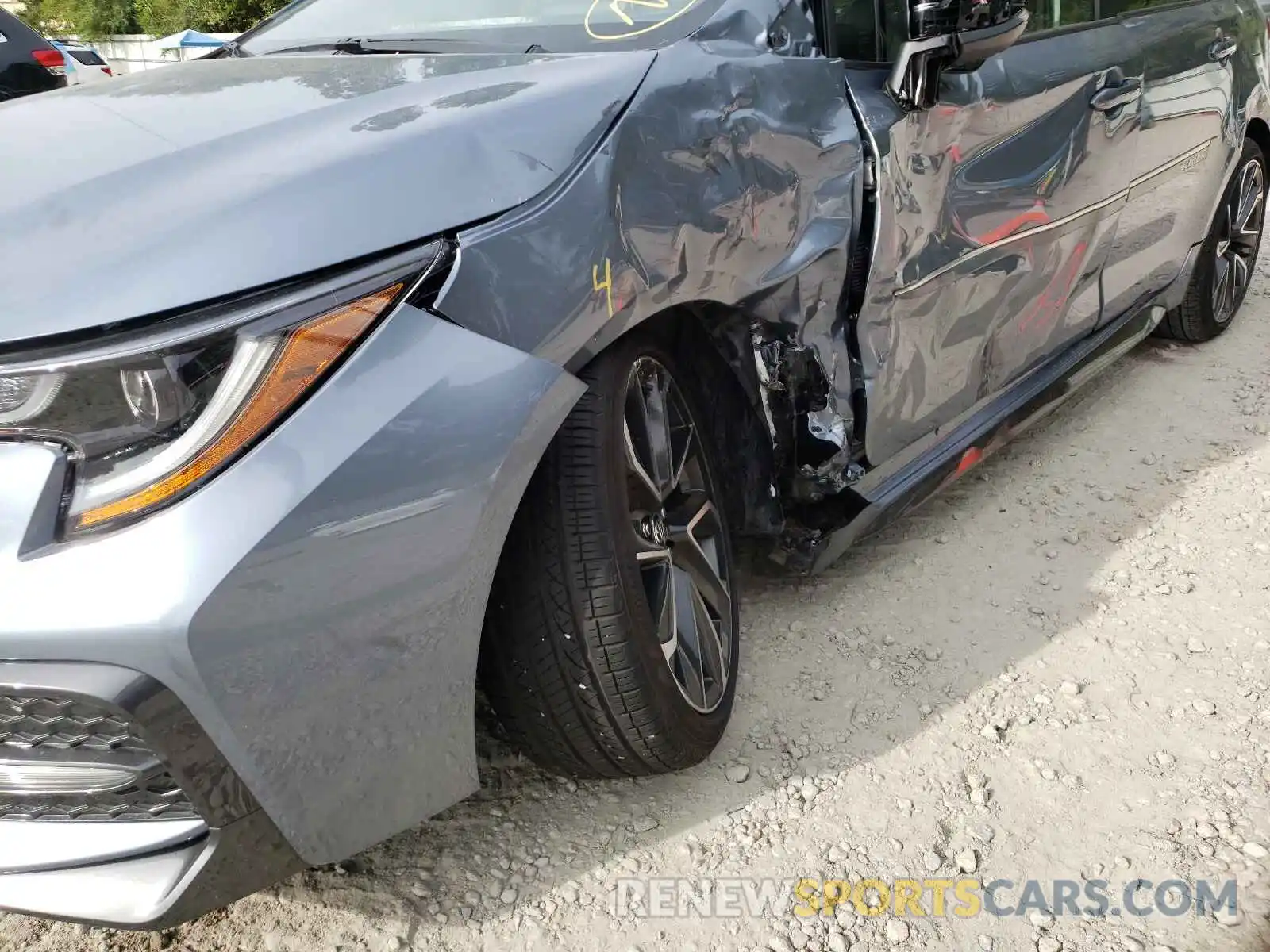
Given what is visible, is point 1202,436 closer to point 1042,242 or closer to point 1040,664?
point 1042,242

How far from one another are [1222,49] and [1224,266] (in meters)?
0.92

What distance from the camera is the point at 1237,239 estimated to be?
4.41 meters

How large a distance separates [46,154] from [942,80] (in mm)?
1778

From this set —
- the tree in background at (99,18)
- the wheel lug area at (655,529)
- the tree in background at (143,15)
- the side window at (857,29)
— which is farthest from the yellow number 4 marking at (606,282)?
the tree in background at (99,18)

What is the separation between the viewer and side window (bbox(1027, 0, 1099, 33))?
280 centimetres

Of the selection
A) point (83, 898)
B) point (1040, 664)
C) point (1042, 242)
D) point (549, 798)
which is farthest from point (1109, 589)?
point (83, 898)

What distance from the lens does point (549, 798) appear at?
2051 millimetres

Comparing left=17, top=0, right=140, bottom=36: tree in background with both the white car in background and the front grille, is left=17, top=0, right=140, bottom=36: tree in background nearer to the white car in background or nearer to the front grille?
the white car in background

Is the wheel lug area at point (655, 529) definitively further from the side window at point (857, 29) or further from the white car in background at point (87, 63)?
the white car in background at point (87, 63)

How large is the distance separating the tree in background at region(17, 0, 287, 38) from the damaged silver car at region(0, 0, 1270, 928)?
25.5 m

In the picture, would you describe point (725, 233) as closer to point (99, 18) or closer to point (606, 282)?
point (606, 282)

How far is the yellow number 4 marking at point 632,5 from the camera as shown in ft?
6.59

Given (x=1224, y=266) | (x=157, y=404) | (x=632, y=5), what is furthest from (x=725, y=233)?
(x=1224, y=266)

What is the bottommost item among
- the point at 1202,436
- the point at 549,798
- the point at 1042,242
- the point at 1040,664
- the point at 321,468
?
the point at 1202,436
